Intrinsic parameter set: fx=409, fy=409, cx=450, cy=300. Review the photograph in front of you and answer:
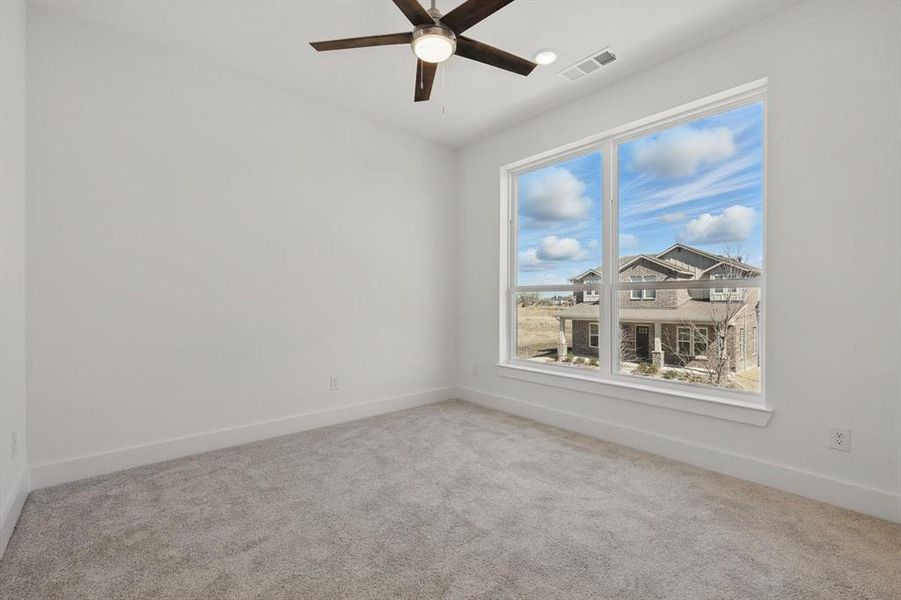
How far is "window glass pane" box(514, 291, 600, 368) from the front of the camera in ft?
11.7

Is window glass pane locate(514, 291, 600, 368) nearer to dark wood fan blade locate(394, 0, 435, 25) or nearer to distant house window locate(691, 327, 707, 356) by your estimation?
distant house window locate(691, 327, 707, 356)

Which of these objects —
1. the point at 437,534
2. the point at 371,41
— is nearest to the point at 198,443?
the point at 437,534

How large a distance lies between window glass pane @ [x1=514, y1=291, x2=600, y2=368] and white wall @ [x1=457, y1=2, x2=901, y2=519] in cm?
93

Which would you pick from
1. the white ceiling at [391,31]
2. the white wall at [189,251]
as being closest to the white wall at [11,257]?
the white wall at [189,251]

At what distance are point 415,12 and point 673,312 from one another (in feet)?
8.45

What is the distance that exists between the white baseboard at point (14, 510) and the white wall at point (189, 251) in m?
0.13

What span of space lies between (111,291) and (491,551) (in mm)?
2731

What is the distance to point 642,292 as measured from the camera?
320cm

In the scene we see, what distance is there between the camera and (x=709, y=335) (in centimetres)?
285

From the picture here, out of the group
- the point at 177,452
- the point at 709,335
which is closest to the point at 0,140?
the point at 177,452

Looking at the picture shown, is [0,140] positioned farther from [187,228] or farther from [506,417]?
[506,417]

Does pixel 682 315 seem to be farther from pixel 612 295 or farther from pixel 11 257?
pixel 11 257

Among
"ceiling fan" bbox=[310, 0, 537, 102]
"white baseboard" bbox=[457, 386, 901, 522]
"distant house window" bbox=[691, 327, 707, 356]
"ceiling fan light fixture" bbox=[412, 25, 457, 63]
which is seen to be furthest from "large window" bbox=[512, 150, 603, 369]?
"ceiling fan light fixture" bbox=[412, 25, 457, 63]

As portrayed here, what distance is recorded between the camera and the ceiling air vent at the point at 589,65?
282 cm
